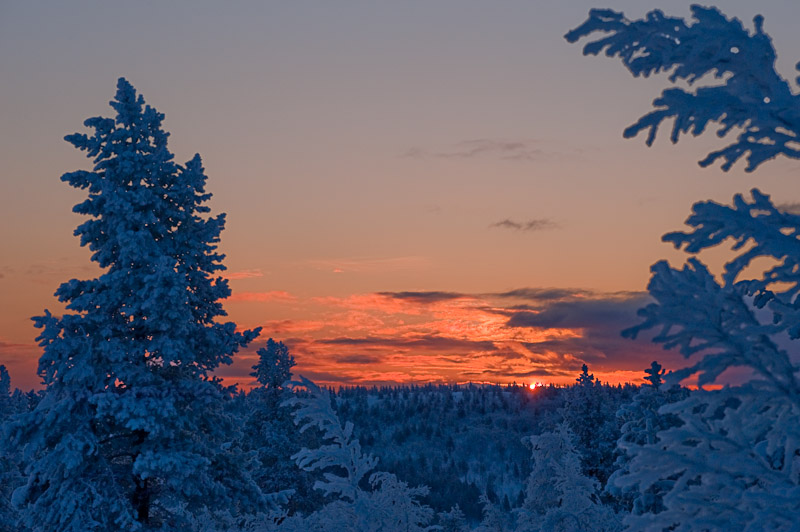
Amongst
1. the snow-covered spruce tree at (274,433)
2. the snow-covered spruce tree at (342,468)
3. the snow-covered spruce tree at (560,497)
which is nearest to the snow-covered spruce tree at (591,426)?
the snow-covered spruce tree at (560,497)

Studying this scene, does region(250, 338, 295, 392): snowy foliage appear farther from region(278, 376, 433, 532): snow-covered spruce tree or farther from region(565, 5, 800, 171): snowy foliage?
region(565, 5, 800, 171): snowy foliage

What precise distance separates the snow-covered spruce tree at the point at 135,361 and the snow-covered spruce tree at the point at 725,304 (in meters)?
15.2

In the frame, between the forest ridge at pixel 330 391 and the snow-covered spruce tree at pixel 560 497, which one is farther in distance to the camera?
the snow-covered spruce tree at pixel 560 497

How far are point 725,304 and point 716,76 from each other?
4.19 feet

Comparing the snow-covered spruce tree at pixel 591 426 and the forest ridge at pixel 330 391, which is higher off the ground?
the forest ridge at pixel 330 391

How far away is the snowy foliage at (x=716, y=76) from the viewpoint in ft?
13.3

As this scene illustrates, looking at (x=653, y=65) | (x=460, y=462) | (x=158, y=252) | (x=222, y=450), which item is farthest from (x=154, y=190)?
(x=460, y=462)

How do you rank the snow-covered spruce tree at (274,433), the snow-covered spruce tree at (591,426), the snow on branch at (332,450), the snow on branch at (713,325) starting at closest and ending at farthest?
the snow on branch at (713,325) < the snow on branch at (332,450) < the snow-covered spruce tree at (591,426) < the snow-covered spruce tree at (274,433)

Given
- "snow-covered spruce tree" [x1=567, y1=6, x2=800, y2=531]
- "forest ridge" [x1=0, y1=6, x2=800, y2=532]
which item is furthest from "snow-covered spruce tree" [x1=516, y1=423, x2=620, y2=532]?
"snow-covered spruce tree" [x1=567, y1=6, x2=800, y2=531]

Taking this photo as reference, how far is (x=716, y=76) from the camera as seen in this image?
13.8 ft

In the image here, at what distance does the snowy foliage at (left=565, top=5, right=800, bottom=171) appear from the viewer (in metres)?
4.04

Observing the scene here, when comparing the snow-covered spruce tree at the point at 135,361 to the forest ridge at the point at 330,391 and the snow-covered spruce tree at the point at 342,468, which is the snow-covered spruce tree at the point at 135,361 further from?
the snow-covered spruce tree at the point at 342,468

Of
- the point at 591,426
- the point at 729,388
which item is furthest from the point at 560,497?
the point at 591,426

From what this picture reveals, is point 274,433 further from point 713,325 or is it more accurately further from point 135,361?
point 713,325
